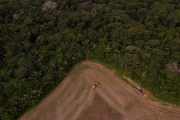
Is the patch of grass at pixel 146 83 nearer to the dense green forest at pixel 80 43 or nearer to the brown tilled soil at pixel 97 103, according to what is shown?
the dense green forest at pixel 80 43

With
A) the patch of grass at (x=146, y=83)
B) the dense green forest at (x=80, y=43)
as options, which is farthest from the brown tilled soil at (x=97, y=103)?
the dense green forest at (x=80, y=43)

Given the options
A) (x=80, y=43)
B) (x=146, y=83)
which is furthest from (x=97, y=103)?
(x=80, y=43)

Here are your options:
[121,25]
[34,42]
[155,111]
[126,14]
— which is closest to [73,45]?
[34,42]

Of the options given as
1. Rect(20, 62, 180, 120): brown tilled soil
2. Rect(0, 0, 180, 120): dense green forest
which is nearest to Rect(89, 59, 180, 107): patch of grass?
Rect(0, 0, 180, 120): dense green forest

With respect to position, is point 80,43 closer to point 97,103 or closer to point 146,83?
point 97,103

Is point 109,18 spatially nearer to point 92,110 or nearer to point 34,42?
point 34,42

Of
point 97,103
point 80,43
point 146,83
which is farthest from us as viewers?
point 80,43
